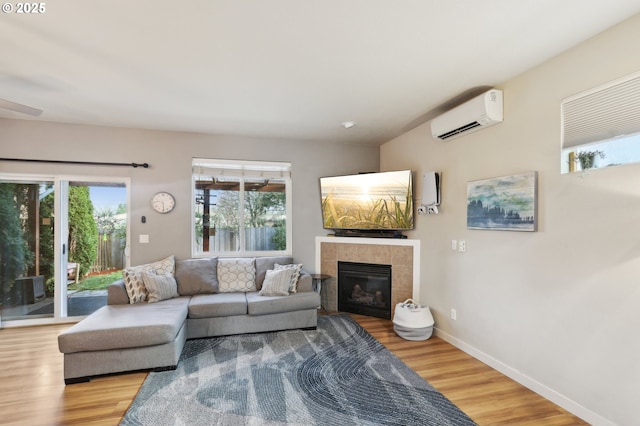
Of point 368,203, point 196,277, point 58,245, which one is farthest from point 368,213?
point 58,245

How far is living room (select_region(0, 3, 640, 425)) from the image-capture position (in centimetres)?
189

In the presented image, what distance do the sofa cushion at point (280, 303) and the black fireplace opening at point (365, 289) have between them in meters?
0.94

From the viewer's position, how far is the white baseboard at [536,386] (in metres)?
1.99

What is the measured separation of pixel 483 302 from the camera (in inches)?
113

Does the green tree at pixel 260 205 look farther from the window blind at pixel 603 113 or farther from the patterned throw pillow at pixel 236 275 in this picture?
the window blind at pixel 603 113

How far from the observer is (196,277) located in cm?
378

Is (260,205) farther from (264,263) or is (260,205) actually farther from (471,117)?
(471,117)

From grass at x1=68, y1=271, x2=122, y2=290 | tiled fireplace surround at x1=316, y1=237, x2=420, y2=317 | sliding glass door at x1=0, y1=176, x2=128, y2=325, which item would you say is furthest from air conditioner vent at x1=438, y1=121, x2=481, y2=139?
grass at x1=68, y1=271, x2=122, y2=290

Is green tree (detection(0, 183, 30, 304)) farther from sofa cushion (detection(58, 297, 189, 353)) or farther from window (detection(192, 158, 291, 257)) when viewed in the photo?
window (detection(192, 158, 291, 257))

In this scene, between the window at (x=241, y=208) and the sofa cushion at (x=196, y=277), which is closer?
the sofa cushion at (x=196, y=277)

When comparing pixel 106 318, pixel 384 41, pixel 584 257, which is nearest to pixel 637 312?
pixel 584 257

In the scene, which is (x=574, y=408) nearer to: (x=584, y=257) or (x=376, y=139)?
(x=584, y=257)

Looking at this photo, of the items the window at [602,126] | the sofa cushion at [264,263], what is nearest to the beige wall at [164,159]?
the sofa cushion at [264,263]

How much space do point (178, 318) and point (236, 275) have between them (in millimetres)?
1154
